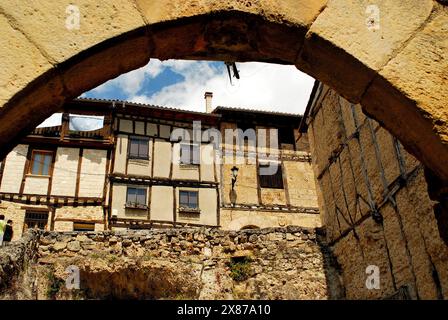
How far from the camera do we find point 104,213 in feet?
56.1

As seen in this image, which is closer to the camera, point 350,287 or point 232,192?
point 350,287

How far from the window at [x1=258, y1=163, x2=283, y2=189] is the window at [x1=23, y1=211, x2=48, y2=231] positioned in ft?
30.2

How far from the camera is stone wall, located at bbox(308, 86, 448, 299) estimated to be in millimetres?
6844

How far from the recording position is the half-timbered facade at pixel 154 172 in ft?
55.6

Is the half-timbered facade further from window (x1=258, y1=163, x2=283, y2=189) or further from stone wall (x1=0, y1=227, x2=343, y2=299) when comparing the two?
stone wall (x1=0, y1=227, x2=343, y2=299)

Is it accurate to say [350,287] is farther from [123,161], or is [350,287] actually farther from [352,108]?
[123,161]

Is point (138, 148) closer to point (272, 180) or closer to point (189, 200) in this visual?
point (189, 200)

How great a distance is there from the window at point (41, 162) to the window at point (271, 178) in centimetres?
910

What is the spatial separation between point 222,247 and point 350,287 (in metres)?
3.39

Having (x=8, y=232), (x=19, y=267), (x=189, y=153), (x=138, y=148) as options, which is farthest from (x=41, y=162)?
(x=19, y=267)

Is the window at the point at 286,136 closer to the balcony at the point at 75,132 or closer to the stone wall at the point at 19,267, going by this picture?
the balcony at the point at 75,132

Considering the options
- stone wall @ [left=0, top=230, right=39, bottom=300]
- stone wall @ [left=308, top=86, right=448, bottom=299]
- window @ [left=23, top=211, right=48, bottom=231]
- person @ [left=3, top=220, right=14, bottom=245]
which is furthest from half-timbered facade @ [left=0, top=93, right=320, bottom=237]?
stone wall @ [left=308, top=86, right=448, bottom=299]
